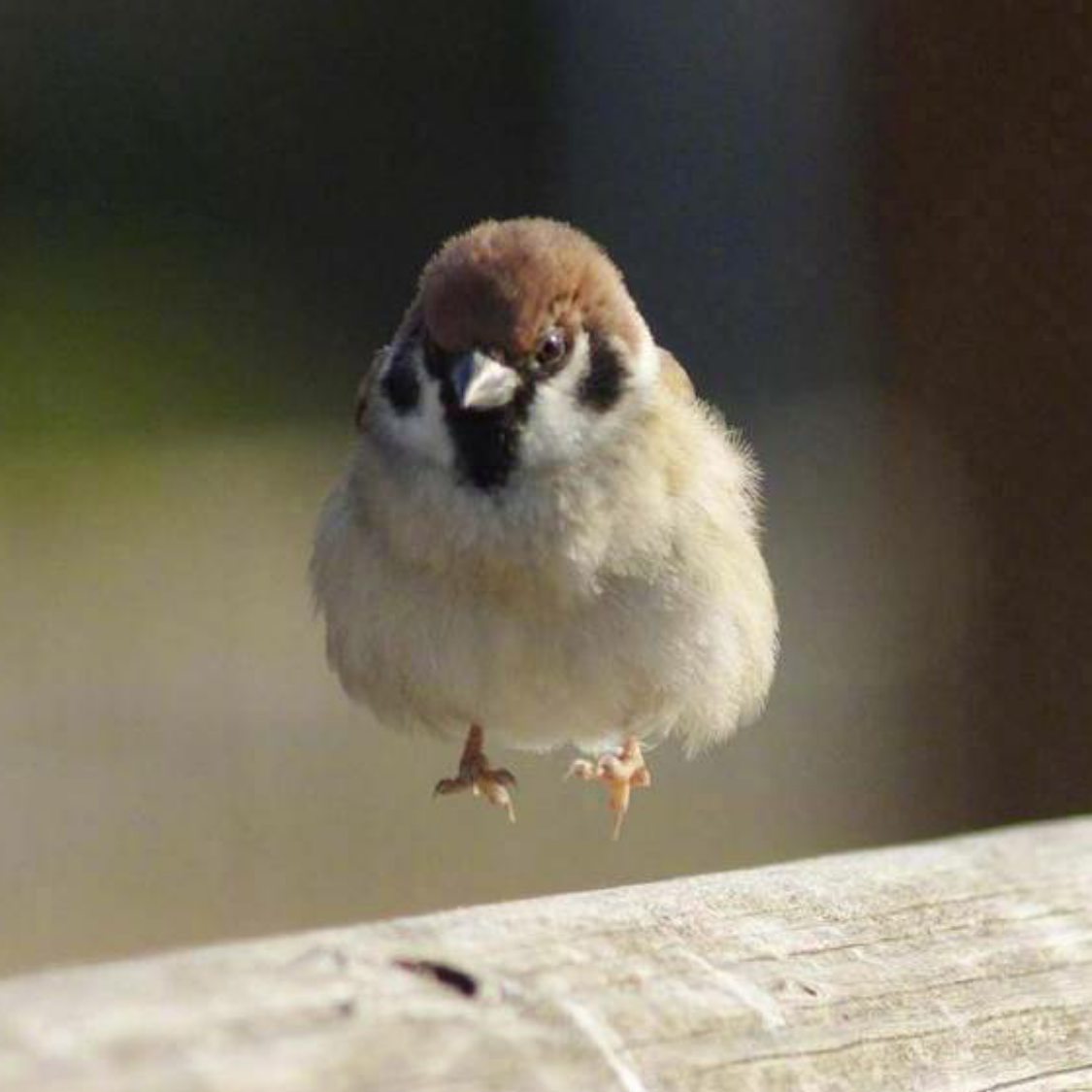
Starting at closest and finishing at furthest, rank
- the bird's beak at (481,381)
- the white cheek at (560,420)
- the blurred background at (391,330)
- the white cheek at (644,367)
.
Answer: the bird's beak at (481,381) → the white cheek at (560,420) → the white cheek at (644,367) → the blurred background at (391,330)

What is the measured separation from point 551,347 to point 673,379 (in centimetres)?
29

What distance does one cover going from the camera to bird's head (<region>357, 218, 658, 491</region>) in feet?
6.75

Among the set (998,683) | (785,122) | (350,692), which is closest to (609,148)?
(785,122)

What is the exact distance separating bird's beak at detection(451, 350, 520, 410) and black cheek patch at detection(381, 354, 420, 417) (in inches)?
4.5

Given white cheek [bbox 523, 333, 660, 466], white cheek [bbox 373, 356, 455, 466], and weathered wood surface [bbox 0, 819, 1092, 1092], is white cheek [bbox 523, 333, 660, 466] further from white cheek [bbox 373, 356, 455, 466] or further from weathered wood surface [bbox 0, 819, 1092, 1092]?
weathered wood surface [bbox 0, 819, 1092, 1092]

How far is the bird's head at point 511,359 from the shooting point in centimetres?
206

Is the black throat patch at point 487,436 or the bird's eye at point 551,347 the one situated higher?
the bird's eye at point 551,347

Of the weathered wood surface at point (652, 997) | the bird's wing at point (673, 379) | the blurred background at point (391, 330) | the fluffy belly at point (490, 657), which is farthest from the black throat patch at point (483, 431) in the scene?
the blurred background at point (391, 330)

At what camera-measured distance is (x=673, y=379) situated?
7.78 feet

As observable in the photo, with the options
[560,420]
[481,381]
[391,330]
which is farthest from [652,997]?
[391,330]

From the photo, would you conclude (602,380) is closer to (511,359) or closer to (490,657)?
(511,359)

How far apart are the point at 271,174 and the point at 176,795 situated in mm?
1619

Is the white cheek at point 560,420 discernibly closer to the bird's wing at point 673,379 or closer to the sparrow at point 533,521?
the sparrow at point 533,521

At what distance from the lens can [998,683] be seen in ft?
14.9
